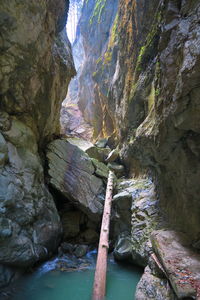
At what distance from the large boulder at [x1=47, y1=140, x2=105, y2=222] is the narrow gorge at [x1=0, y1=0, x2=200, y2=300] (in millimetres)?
55

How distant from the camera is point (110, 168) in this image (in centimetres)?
1161

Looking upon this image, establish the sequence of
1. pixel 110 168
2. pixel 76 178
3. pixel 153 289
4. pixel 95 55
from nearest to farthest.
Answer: pixel 153 289 → pixel 76 178 → pixel 110 168 → pixel 95 55

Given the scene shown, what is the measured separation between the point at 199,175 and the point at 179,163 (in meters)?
0.66

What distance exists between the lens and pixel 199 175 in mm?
4332

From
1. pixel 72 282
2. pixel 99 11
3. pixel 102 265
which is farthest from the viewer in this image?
pixel 99 11

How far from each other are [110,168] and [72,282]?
6667mm

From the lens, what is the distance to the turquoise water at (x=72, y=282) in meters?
5.09

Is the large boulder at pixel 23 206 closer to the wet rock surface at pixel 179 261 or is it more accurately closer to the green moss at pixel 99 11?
the wet rock surface at pixel 179 261

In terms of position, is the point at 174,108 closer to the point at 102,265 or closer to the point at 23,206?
the point at 102,265

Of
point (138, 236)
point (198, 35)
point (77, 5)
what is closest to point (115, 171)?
point (138, 236)

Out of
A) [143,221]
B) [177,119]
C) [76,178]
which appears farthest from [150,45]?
[76,178]

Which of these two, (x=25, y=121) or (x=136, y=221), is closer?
(x=136, y=221)

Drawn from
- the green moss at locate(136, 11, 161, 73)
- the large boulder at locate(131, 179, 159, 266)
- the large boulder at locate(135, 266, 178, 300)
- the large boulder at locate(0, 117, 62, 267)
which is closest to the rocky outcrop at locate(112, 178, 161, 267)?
the large boulder at locate(131, 179, 159, 266)

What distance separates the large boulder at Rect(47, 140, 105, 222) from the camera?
8726mm
